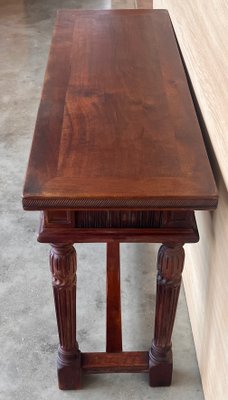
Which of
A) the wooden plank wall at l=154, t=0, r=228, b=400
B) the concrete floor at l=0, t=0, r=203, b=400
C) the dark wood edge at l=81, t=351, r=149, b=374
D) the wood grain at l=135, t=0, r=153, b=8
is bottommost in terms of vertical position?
the concrete floor at l=0, t=0, r=203, b=400

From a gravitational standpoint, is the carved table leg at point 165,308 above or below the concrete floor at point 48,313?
above

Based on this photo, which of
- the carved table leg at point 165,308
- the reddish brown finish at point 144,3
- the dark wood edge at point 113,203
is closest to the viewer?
the dark wood edge at point 113,203

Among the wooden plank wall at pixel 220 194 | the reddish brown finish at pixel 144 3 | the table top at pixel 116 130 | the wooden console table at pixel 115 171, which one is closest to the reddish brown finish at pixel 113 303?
the wooden console table at pixel 115 171

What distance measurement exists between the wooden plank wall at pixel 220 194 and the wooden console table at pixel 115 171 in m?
0.04

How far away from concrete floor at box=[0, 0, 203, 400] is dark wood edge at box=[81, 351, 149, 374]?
0.16ft

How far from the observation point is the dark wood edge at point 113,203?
843mm

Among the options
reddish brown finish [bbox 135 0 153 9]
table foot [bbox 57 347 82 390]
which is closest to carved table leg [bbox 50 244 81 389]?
table foot [bbox 57 347 82 390]

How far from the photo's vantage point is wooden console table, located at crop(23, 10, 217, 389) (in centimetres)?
86

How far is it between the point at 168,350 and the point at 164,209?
1.51ft

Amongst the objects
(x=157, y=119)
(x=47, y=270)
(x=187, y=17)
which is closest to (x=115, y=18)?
(x=187, y=17)

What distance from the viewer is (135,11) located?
158 centimetres

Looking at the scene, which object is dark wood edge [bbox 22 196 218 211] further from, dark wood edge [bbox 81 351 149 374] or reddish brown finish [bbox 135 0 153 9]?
reddish brown finish [bbox 135 0 153 9]

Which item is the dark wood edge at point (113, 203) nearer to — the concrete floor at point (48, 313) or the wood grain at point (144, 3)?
the concrete floor at point (48, 313)

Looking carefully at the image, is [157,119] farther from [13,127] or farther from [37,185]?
[13,127]
